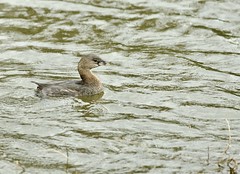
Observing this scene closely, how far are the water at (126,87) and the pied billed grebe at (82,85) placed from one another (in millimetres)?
165

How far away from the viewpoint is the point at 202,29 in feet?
61.0

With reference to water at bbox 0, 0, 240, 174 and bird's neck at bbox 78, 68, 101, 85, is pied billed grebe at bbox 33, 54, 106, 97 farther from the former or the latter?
water at bbox 0, 0, 240, 174

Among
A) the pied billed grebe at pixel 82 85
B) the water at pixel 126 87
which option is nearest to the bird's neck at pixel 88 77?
the pied billed grebe at pixel 82 85

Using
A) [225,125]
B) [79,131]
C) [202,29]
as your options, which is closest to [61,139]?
[79,131]

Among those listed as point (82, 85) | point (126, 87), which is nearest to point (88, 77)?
point (82, 85)

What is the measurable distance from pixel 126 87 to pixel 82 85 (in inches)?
32.7

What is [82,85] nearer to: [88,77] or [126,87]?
[88,77]

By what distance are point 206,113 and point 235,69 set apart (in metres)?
2.88

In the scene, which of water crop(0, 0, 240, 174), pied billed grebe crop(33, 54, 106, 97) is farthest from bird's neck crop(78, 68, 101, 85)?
water crop(0, 0, 240, 174)

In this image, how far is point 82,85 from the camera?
A: 14555 millimetres

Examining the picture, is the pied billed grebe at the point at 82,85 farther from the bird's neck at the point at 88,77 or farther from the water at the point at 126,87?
the water at the point at 126,87

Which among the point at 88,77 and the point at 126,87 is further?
the point at 88,77

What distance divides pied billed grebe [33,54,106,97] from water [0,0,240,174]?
165 millimetres

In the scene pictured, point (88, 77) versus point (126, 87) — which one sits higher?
point (88, 77)
